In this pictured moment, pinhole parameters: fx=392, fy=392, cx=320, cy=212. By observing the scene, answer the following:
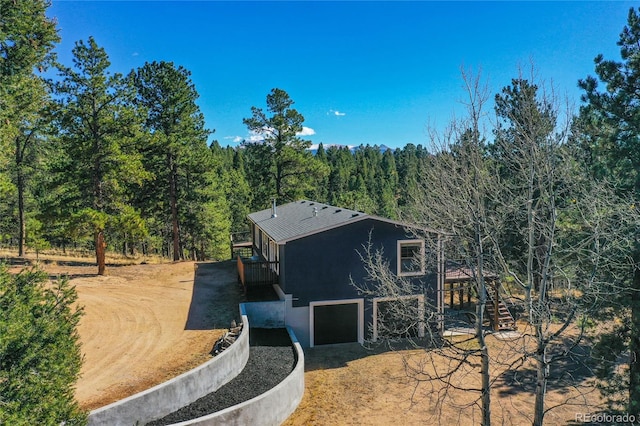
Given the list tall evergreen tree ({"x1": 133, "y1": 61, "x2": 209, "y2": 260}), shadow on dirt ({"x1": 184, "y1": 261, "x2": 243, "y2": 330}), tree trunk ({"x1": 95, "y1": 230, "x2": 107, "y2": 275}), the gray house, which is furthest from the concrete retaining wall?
tall evergreen tree ({"x1": 133, "y1": 61, "x2": 209, "y2": 260})

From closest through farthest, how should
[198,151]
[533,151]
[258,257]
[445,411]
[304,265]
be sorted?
[533,151], [445,411], [304,265], [258,257], [198,151]

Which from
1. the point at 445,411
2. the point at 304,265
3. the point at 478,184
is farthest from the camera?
the point at 304,265

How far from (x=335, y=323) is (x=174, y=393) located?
7531 millimetres

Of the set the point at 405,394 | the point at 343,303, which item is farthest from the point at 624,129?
the point at 343,303

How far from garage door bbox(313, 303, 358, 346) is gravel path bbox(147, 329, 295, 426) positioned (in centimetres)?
161

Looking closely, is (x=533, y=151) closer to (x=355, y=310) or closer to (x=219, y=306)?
(x=355, y=310)

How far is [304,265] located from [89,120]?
13280 mm

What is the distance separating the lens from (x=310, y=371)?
13.2 meters

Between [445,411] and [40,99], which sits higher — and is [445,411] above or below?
below

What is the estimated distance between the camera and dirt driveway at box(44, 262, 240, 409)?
33.5 ft

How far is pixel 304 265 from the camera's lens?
15.2 m

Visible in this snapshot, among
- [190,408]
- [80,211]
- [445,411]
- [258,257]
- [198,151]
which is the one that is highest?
[198,151]

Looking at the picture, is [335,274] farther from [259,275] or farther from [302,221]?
[259,275]

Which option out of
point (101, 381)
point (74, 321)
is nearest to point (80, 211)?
point (101, 381)
